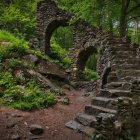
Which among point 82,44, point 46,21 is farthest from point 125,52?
point 46,21

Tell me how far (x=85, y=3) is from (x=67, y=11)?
129cm

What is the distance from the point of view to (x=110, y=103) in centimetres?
989

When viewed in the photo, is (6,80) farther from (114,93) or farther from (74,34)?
(74,34)

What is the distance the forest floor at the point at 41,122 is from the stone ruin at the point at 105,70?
2.23 ft

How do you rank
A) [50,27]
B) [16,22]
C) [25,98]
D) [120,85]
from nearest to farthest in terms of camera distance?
[120,85]
[25,98]
[50,27]
[16,22]

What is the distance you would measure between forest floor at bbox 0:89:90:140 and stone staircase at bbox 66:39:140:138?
44 cm

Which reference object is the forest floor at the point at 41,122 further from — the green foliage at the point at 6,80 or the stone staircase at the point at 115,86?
the green foliage at the point at 6,80

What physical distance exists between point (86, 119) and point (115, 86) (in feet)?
6.35

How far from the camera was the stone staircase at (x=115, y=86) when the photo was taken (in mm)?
9766

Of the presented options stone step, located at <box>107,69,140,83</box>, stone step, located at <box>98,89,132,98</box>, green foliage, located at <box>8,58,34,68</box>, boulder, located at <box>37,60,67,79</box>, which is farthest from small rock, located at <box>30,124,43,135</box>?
boulder, located at <box>37,60,67,79</box>

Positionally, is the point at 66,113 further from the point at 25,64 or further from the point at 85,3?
the point at 85,3

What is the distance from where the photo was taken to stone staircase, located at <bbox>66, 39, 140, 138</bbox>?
977 cm

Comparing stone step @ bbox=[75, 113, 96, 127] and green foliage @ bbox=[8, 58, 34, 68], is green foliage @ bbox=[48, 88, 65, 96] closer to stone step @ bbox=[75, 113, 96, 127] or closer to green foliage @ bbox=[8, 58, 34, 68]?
green foliage @ bbox=[8, 58, 34, 68]

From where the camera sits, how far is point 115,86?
11.0 metres
